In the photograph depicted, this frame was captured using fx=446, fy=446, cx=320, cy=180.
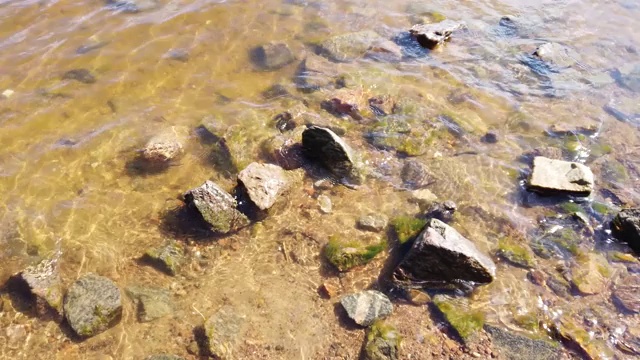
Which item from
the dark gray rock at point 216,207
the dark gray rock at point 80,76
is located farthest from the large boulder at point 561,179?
the dark gray rock at point 80,76

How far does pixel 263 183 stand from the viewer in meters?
6.36

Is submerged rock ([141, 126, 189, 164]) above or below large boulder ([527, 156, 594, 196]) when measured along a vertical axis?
above

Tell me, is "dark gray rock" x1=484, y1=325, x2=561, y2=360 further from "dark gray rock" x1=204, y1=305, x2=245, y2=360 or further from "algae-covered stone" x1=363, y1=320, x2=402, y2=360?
"dark gray rock" x1=204, y1=305, x2=245, y2=360

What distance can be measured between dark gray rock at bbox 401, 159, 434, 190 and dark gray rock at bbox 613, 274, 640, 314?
282cm

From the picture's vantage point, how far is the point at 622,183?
726 cm

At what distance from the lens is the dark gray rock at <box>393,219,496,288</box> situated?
539 cm

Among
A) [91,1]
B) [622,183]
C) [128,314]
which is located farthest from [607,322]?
[91,1]

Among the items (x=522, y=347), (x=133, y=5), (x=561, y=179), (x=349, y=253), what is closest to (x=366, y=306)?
(x=349, y=253)

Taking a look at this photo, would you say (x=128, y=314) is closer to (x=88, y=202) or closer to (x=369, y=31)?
(x=88, y=202)

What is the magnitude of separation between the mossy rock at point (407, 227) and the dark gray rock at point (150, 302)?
3086 mm

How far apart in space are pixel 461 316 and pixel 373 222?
1.72 meters

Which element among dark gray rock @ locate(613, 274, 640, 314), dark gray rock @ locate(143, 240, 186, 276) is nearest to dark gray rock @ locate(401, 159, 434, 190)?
dark gray rock @ locate(613, 274, 640, 314)

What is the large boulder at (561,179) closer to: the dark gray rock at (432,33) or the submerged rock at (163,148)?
the dark gray rock at (432,33)

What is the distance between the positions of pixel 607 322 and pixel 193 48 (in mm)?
8642
